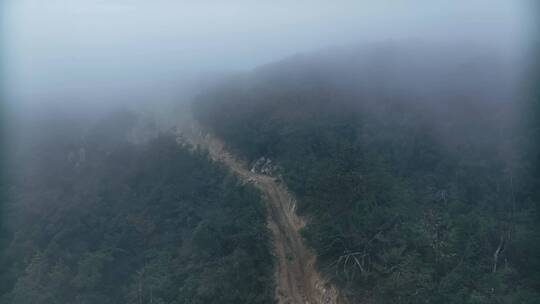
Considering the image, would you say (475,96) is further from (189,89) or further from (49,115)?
(49,115)

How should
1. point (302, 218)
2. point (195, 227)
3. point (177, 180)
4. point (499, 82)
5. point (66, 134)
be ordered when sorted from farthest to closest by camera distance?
point (66, 134) → point (499, 82) → point (177, 180) → point (195, 227) → point (302, 218)

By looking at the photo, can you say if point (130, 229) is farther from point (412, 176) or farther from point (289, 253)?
point (412, 176)

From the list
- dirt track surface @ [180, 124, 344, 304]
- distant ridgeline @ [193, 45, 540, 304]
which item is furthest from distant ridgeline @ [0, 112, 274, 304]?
distant ridgeline @ [193, 45, 540, 304]

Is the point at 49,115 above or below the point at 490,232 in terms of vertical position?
above

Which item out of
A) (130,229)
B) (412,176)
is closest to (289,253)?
(412,176)

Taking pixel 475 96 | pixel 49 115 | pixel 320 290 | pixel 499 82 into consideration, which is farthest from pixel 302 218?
pixel 49 115

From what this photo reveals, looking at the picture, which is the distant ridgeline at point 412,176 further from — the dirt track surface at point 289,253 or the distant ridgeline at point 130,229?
the distant ridgeline at point 130,229
